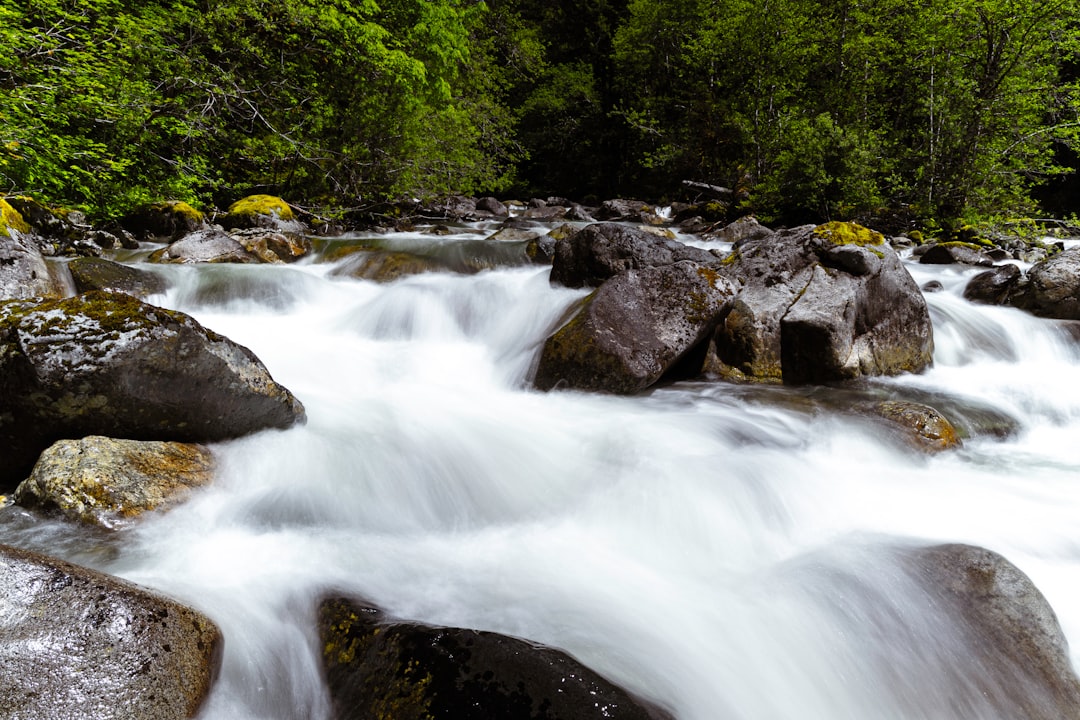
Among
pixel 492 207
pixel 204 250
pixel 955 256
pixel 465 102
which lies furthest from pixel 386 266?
pixel 492 207

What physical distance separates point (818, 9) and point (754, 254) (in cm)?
1499

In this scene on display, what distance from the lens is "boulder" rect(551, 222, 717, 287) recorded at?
7.03 m

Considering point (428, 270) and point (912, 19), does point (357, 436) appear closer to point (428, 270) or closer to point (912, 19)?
point (428, 270)

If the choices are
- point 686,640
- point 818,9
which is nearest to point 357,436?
point 686,640

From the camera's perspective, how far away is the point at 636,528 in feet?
11.2

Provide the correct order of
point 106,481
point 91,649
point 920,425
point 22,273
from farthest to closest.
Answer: point 22,273, point 920,425, point 106,481, point 91,649

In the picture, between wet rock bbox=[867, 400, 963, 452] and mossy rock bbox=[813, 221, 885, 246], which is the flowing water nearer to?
wet rock bbox=[867, 400, 963, 452]

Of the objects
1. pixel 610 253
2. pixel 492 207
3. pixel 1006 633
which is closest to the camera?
pixel 1006 633

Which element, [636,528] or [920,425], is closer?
[636,528]

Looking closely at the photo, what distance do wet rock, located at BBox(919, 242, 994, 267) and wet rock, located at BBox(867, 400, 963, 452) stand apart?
7.52 metres

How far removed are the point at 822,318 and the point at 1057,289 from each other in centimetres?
425

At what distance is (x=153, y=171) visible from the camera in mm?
9508

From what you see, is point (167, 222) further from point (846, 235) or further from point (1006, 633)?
point (1006, 633)

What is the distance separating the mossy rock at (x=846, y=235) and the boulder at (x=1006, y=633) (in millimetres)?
4577
